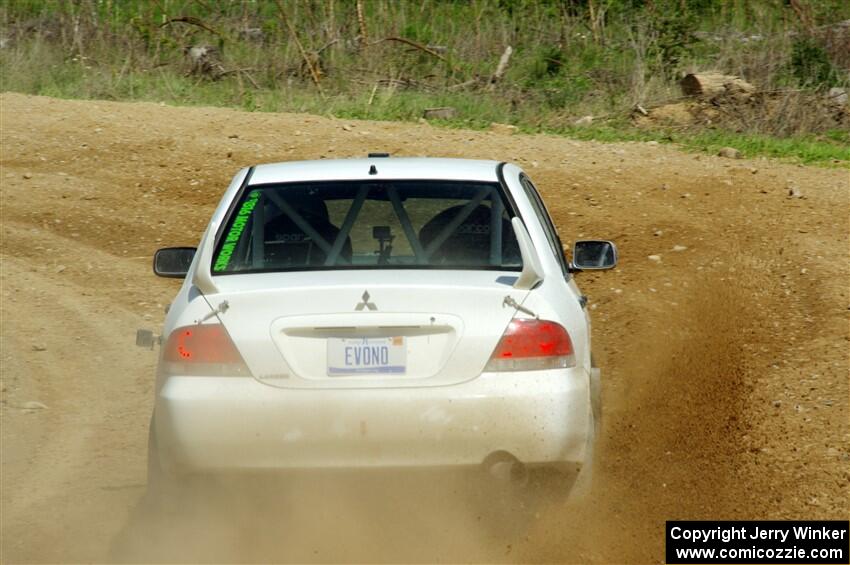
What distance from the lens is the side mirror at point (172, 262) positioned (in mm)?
5871

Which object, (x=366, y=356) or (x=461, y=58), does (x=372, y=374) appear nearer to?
(x=366, y=356)

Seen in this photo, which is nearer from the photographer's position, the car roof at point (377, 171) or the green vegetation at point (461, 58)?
the car roof at point (377, 171)

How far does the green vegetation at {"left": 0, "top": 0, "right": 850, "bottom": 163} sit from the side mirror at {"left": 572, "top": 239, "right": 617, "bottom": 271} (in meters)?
8.98

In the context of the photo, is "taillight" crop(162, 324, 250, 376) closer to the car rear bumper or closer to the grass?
the car rear bumper

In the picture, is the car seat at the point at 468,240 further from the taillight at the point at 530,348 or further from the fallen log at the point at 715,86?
the fallen log at the point at 715,86

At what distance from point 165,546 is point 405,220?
62.0 inches

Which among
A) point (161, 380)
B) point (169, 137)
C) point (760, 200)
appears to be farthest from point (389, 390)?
point (169, 137)

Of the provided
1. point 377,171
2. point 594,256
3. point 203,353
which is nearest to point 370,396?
point 203,353

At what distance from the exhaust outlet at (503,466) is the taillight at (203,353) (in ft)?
2.85

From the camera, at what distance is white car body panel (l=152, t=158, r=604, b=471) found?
178 inches

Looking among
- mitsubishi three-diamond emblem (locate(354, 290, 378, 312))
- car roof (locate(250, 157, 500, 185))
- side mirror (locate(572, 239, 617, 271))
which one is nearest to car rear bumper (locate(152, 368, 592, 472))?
mitsubishi three-diamond emblem (locate(354, 290, 378, 312))

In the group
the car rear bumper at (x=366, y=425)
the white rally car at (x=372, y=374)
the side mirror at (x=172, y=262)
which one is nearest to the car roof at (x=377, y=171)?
the side mirror at (x=172, y=262)

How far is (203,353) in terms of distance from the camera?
15.3 feet

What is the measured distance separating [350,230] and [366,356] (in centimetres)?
103
